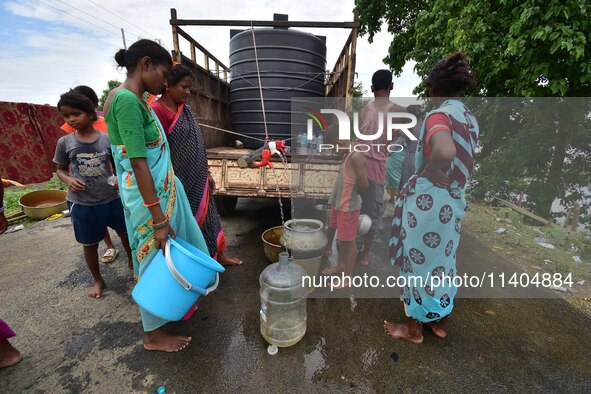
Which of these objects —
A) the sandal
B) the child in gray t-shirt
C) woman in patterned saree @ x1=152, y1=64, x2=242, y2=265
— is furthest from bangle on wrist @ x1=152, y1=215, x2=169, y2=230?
the sandal

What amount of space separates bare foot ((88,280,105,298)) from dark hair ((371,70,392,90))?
302 cm

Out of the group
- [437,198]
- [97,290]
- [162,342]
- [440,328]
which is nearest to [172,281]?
[162,342]

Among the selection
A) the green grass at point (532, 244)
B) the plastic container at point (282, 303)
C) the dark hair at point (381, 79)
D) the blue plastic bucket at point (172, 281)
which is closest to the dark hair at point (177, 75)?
the blue plastic bucket at point (172, 281)

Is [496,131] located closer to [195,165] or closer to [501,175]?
[501,175]

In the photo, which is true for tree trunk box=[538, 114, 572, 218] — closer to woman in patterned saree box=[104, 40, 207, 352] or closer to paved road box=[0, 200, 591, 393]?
paved road box=[0, 200, 591, 393]

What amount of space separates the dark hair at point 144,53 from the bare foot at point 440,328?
253cm

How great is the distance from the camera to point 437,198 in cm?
169

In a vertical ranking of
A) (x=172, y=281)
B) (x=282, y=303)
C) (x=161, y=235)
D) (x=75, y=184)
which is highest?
(x=75, y=184)

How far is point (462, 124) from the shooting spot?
1584mm

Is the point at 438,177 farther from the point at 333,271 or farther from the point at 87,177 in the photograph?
the point at 87,177

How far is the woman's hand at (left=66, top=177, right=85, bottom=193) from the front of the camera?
2.17m

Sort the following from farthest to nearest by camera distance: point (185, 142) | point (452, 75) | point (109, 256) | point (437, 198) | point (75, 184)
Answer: point (109, 256), point (75, 184), point (185, 142), point (437, 198), point (452, 75)

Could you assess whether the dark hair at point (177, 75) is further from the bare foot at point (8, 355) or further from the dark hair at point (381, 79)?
the bare foot at point (8, 355)

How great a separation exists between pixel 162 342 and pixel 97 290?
3.38ft
